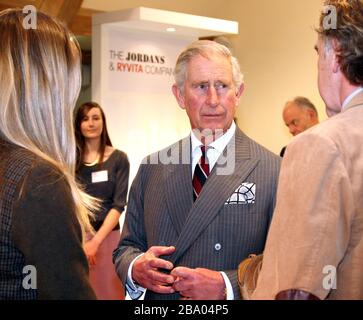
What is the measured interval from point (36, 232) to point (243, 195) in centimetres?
95

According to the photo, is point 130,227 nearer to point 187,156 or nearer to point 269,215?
point 187,156

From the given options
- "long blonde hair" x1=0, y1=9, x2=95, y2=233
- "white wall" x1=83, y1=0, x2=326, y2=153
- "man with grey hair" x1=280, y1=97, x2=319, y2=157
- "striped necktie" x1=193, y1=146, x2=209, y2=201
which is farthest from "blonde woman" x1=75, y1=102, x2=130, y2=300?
"long blonde hair" x1=0, y1=9, x2=95, y2=233

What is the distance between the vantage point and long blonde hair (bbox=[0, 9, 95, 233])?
137 centimetres

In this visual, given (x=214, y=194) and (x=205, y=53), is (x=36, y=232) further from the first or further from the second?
(x=205, y=53)

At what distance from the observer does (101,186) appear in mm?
4805

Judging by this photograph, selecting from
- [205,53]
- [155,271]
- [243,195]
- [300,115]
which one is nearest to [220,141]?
[243,195]

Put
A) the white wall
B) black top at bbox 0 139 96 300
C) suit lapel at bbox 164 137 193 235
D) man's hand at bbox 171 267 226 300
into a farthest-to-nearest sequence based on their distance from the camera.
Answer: the white wall → suit lapel at bbox 164 137 193 235 → man's hand at bbox 171 267 226 300 → black top at bbox 0 139 96 300

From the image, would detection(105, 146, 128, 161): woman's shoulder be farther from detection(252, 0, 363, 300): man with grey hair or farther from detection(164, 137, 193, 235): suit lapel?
detection(252, 0, 363, 300): man with grey hair

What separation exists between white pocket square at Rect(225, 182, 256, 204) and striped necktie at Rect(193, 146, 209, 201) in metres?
0.16

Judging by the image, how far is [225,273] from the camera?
192 cm

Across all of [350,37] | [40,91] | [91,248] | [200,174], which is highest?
[350,37]
